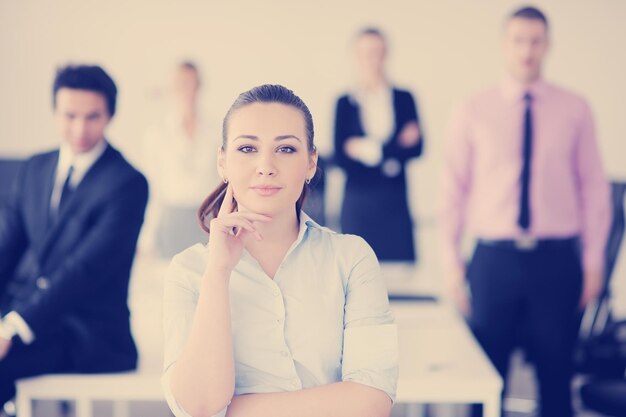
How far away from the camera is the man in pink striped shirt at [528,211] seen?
8.32ft

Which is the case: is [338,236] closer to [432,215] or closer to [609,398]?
[609,398]

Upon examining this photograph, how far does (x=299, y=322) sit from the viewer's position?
1.28 meters

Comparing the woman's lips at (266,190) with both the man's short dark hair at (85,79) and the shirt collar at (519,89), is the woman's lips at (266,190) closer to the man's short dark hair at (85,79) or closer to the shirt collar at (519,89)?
the man's short dark hair at (85,79)

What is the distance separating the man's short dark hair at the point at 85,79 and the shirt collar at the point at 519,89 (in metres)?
1.64

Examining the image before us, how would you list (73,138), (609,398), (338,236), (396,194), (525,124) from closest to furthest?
(338,236), (73,138), (609,398), (525,124), (396,194)

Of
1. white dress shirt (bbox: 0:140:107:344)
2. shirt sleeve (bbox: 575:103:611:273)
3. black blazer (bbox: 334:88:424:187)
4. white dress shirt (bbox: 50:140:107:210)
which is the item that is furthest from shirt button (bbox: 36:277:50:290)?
shirt sleeve (bbox: 575:103:611:273)

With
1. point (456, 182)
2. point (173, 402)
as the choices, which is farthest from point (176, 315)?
point (456, 182)

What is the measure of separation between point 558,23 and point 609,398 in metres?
3.59

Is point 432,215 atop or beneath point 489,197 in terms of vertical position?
beneath

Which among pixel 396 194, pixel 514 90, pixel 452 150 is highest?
pixel 514 90

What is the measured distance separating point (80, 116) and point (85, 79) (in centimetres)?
11

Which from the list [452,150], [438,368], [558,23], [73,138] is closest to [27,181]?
[73,138]

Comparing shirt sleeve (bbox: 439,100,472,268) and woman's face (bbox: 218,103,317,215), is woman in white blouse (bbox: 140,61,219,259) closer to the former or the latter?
shirt sleeve (bbox: 439,100,472,268)

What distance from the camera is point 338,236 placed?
4.48ft
